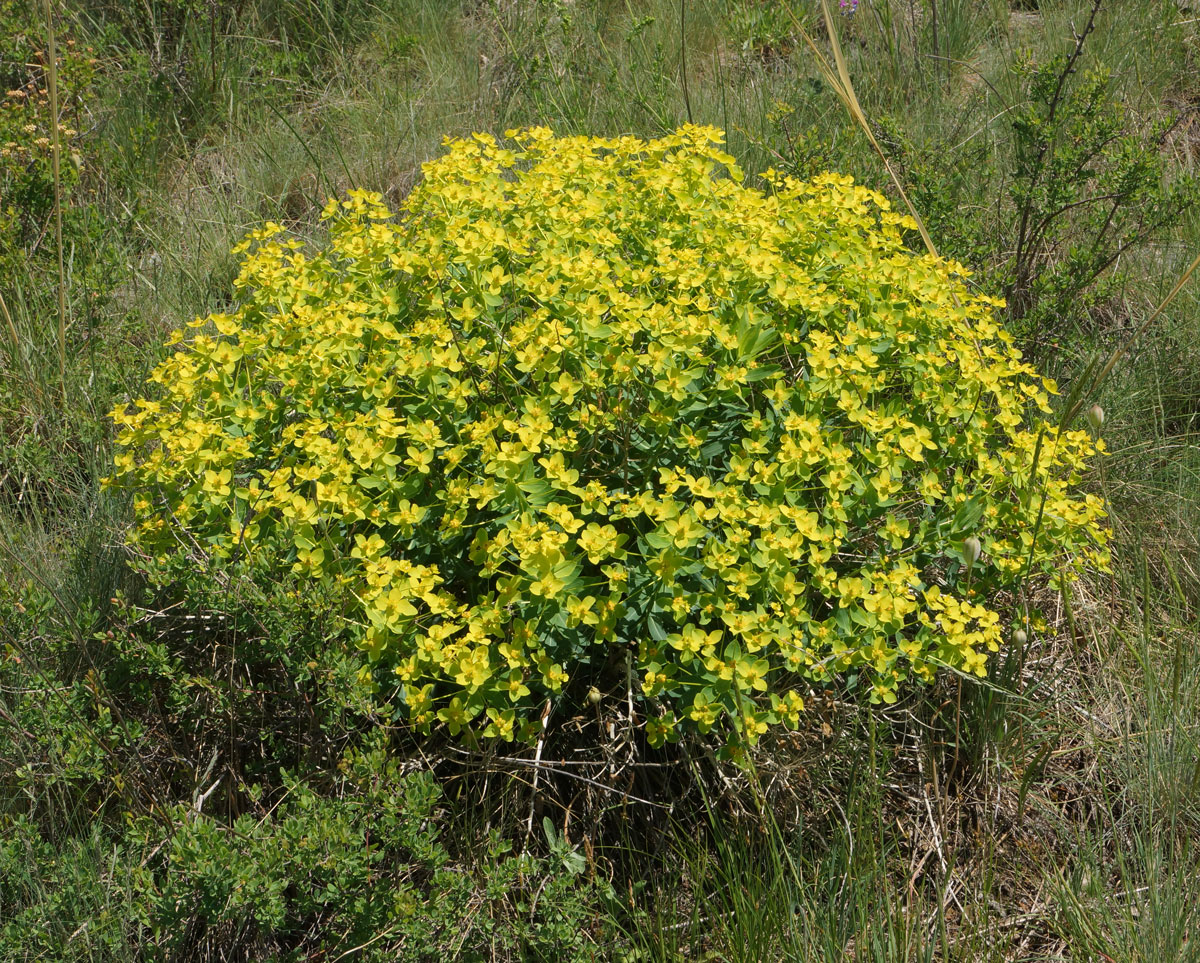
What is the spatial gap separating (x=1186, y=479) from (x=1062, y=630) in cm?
80

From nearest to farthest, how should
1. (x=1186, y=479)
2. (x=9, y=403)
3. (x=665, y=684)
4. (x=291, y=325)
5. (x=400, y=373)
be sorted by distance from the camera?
(x=665, y=684), (x=400, y=373), (x=291, y=325), (x=1186, y=479), (x=9, y=403)

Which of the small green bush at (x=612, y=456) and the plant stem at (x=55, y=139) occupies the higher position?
the plant stem at (x=55, y=139)

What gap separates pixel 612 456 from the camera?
8.55ft

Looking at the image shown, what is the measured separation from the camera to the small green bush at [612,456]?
2.26 meters

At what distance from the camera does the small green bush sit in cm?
226

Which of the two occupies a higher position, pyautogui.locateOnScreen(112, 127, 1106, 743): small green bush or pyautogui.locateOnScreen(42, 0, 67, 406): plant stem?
pyautogui.locateOnScreen(42, 0, 67, 406): plant stem

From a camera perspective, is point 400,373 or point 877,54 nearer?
point 400,373

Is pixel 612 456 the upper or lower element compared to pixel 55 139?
lower

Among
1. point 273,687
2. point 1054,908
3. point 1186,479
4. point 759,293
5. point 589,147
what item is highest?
point 589,147

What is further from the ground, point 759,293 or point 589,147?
point 589,147

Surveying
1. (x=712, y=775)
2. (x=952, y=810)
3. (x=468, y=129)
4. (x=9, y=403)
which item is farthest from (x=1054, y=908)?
(x=468, y=129)

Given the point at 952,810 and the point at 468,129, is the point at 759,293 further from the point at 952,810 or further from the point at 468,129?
the point at 468,129

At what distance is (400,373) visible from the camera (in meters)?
2.51

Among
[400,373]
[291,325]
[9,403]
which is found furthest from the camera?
[9,403]
